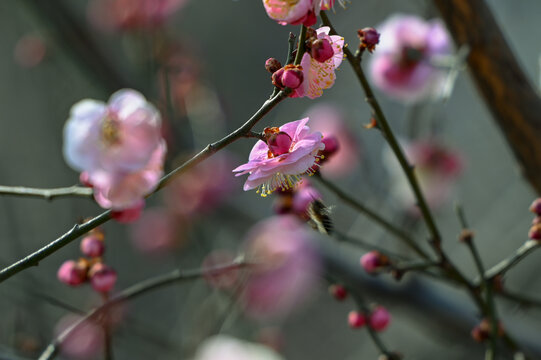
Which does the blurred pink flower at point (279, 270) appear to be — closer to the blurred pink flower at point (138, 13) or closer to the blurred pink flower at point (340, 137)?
the blurred pink flower at point (340, 137)

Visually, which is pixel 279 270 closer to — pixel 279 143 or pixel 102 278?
pixel 102 278

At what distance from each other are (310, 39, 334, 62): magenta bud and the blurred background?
1.67ft

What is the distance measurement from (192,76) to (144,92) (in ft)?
1.13

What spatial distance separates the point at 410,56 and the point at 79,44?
1044 mm

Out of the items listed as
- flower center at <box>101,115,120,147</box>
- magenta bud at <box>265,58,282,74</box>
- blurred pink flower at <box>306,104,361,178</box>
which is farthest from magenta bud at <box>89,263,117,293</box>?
blurred pink flower at <box>306,104,361,178</box>

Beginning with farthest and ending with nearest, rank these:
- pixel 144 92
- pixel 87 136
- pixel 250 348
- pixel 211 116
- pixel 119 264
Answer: pixel 119 264 → pixel 211 116 → pixel 144 92 → pixel 250 348 → pixel 87 136

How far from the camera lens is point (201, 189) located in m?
1.93

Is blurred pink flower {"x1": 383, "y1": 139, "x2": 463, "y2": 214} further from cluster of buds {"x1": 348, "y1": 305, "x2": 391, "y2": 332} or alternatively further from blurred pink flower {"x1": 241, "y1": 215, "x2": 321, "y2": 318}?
cluster of buds {"x1": 348, "y1": 305, "x2": 391, "y2": 332}

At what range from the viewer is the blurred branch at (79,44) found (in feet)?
5.90

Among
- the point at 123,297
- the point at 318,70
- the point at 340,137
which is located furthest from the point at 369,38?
the point at 340,137

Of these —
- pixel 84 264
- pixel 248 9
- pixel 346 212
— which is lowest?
pixel 346 212

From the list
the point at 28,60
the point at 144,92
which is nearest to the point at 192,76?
the point at 144,92

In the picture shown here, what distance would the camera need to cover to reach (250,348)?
4.24 ft

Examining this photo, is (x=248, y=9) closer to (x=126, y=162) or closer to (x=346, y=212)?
(x=346, y=212)
